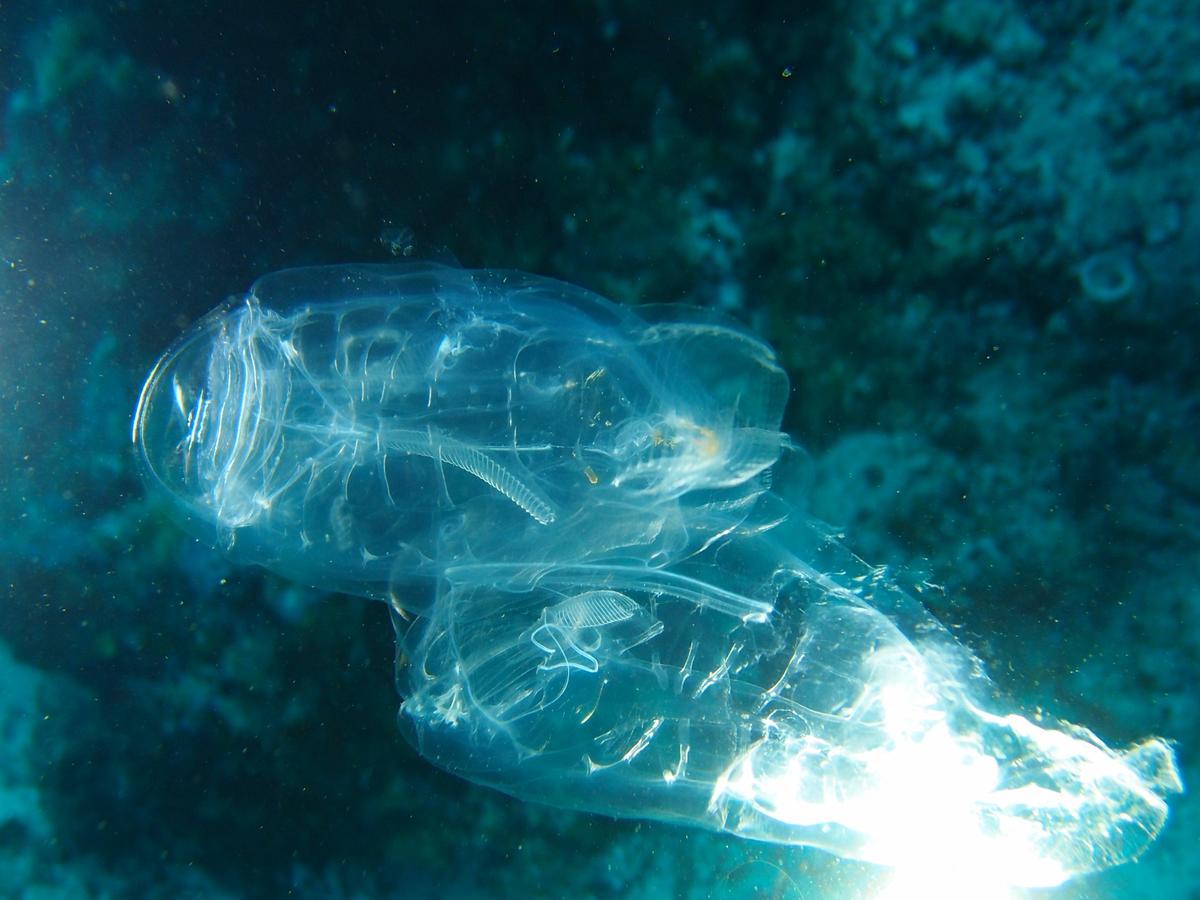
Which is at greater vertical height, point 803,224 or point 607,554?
point 803,224

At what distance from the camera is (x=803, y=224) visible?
3184 mm

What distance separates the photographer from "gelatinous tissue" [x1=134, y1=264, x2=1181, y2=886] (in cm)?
273

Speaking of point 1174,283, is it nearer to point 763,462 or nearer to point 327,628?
point 763,462

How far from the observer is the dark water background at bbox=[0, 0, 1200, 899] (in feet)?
9.20

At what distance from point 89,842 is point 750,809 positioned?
4980mm

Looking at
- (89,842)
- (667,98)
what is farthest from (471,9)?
(89,842)

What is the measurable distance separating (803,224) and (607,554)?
73.9 inches

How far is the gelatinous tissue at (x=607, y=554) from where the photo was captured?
2.73 m

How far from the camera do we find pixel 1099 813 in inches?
115

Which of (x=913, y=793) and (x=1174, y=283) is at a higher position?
(x=1174, y=283)

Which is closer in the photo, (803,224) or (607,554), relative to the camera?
(607,554)

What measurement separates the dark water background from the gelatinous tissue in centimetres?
40

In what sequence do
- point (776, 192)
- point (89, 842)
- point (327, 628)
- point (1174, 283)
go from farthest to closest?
point (89, 842) → point (327, 628) → point (776, 192) → point (1174, 283)

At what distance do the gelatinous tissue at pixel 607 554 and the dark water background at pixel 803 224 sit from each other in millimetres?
399
